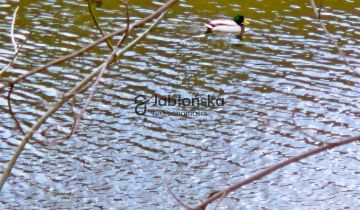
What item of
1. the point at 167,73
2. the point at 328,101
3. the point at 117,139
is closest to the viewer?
the point at 117,139

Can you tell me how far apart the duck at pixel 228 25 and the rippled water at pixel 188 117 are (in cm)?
20

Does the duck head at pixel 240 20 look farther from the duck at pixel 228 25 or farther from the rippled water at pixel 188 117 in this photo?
the rippled water at pixel 188 117

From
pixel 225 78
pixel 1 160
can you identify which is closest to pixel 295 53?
pixel 225 78

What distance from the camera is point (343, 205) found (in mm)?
8969

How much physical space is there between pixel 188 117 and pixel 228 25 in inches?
213

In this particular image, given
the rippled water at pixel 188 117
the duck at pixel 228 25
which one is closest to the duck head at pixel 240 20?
the duck at pixel 228 25

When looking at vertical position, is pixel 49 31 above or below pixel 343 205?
above

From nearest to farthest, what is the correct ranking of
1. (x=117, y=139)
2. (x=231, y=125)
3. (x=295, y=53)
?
1. (x=117, y=139)
2. (x=231, y=125)
3. (x=295, y=53)

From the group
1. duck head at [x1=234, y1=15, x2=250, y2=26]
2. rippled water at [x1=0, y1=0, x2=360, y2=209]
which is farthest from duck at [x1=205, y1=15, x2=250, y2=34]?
rippled water at [x1=0, y1=0, x2=360, y2=209]

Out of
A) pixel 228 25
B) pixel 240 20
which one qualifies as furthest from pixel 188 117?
pixel 240 20

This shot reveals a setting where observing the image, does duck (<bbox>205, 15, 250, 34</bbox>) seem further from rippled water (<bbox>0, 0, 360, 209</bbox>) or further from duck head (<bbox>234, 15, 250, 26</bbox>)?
rippled water (<bbox>0, 0, 360, 209</bbox>)

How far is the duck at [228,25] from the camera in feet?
52.4

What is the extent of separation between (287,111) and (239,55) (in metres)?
3.25

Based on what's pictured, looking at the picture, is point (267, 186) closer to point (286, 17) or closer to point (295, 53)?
point (295, 53)
